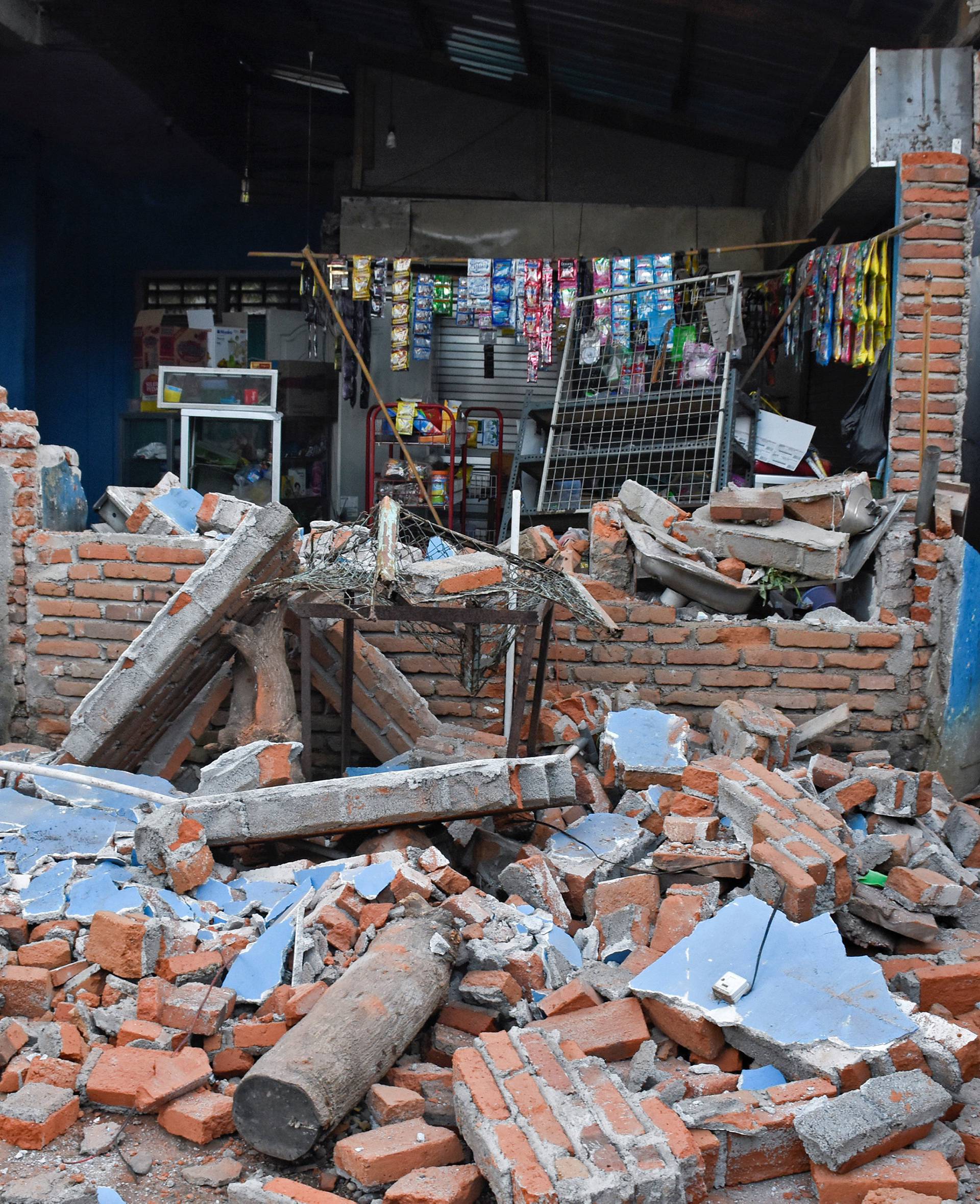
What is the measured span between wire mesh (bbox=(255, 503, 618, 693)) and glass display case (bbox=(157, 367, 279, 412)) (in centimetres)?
402

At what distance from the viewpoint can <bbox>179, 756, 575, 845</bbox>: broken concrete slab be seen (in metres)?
4.31

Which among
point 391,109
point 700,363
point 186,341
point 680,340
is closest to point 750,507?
point 700,363

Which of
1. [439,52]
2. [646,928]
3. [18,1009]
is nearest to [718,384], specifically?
[439,52]

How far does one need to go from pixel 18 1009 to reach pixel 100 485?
9639 millimetres

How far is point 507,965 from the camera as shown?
3826 mm

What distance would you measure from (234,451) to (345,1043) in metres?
7.34

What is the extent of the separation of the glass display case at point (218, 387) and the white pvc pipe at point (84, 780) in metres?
5.35

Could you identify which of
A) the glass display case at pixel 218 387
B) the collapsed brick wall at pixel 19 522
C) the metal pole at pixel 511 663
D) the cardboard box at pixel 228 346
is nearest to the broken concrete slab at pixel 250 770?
the metal pole at pixel 511 663

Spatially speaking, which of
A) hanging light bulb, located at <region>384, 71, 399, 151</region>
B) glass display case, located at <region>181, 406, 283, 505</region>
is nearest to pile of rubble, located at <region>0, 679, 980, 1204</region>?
glass display case, located at <region>181, 406, 283, 505</region>

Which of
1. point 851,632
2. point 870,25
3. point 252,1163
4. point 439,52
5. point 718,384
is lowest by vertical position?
point 252,1163

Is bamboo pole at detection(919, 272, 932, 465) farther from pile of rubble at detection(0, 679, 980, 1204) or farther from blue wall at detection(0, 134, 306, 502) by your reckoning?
blue wall at detection(0, 134, 306, 502)

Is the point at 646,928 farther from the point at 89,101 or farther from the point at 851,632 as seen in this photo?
the point at 89,101

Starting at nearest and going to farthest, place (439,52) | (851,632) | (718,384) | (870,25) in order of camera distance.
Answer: (851,632)
(870,25)
(718,384)
(439,52)

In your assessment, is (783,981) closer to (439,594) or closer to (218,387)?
(439,594)
